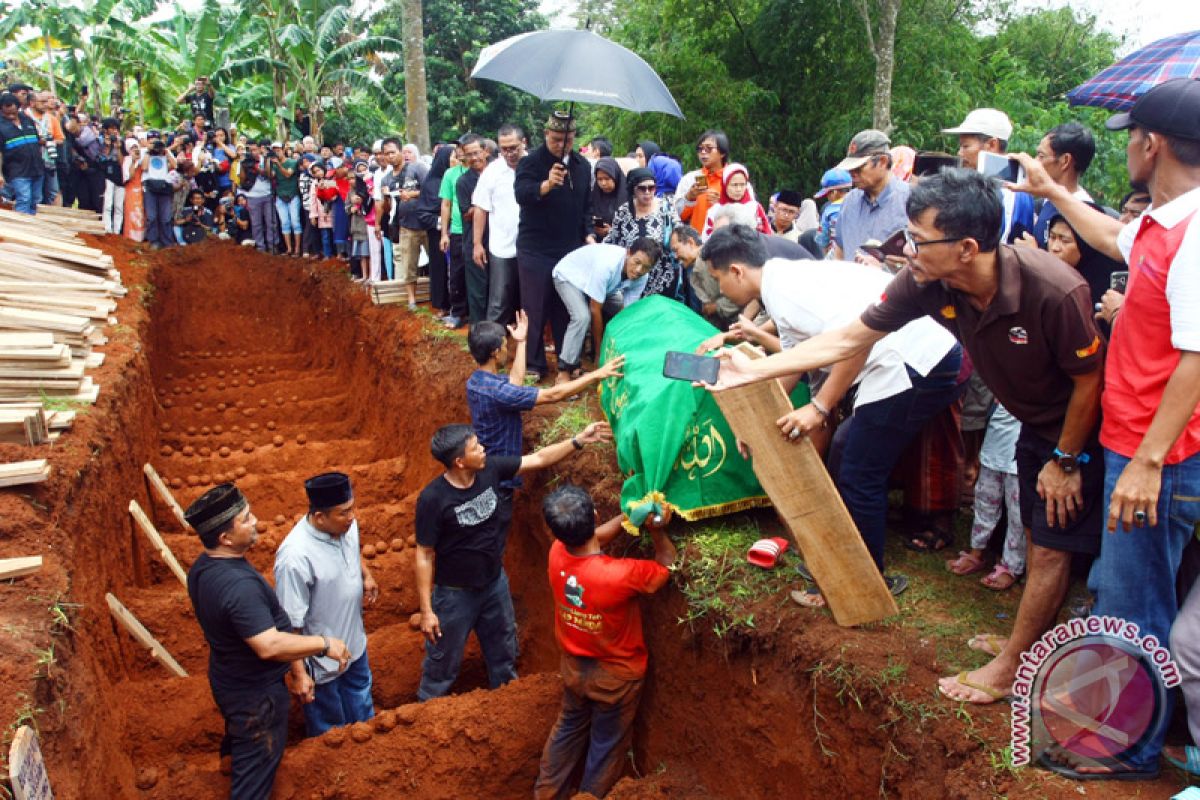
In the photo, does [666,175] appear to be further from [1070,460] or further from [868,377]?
[1070,460]

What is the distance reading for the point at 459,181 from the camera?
339 inches

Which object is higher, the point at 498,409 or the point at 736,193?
the point at 736,193

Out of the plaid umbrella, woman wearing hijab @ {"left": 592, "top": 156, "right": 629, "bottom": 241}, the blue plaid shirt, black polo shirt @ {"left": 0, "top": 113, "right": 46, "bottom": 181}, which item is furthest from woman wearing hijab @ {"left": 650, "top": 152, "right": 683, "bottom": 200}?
black polo shirt @ {"left": 0, "top": 113, "right": 46, "bottom": 181}

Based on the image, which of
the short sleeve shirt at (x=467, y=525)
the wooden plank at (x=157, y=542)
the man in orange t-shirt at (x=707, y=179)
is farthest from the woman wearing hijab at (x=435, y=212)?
the short sleeve shirt at (x=467, y=525)

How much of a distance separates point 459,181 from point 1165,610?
7.25m

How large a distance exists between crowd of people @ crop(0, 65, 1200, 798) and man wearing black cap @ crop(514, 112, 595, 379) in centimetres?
2

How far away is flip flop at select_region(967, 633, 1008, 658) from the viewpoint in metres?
3.62

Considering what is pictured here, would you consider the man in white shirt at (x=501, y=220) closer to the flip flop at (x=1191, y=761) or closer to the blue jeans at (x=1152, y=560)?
the blue jeans at (x=1152, y=560)

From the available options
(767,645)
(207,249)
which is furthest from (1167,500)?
(207,249)

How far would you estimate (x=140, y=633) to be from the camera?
5.83 metres

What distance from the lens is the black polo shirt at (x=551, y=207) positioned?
6918 millimetres

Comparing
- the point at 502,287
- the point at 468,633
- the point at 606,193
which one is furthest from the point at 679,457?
the point at 606,193

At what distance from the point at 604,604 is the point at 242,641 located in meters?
1.85

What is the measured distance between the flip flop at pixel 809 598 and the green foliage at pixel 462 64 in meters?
20.5
